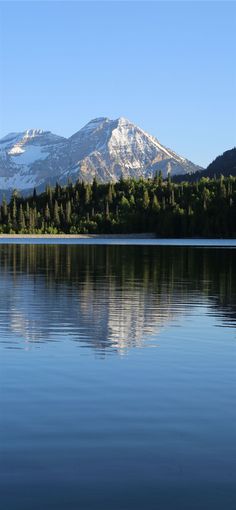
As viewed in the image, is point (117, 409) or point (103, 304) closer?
point (117, 409)

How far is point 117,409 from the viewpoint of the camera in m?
22.8

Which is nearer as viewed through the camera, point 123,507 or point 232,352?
point 123,507

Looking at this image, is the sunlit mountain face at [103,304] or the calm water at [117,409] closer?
the calm water at [117,409]

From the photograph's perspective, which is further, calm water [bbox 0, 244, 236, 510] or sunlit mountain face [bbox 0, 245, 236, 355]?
sunlit mountain face [bbox 0, 245, 236, 355]

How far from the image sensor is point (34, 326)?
4072 centimetres

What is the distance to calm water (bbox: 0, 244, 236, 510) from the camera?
16.1 metres

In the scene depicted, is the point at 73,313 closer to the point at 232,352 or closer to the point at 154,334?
the point at 154,334

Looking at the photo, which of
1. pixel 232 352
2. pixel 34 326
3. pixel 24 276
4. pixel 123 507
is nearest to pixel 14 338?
pixel 34 326

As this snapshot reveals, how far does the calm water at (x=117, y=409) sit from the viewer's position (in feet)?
52.9

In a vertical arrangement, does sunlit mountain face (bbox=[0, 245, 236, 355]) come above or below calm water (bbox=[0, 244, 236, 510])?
above

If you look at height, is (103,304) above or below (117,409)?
above

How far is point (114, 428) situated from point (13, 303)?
33.6 metres

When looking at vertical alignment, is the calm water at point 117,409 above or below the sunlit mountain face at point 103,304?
below

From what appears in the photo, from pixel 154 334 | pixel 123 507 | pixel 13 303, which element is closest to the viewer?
pixel 123 507
